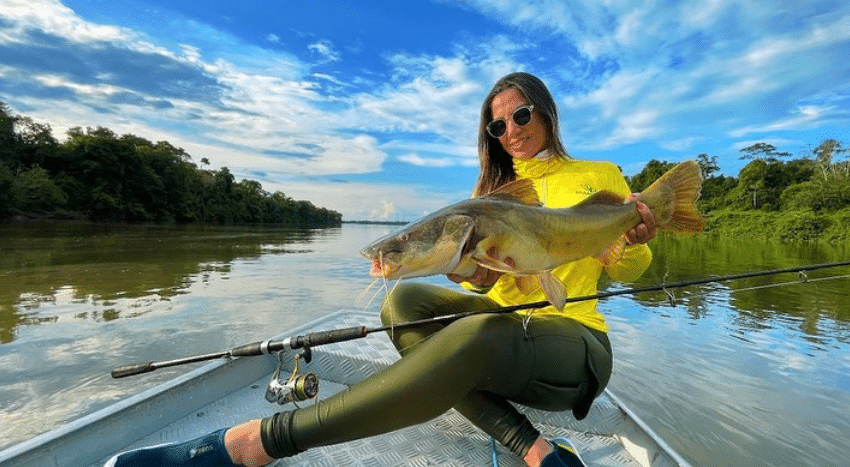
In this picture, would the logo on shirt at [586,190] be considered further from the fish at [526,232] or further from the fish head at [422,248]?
the fish head at [422,248]

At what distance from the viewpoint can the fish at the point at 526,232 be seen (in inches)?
66.9

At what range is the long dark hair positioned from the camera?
258 cm

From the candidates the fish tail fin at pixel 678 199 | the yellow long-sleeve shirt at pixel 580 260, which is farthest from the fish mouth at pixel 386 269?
the fish tail fin at pixel 678 199

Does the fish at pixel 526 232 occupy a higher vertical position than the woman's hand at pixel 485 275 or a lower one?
higher

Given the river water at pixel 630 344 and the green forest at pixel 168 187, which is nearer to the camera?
the river water at pixel 630 344

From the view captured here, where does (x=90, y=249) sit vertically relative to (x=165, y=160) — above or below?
below

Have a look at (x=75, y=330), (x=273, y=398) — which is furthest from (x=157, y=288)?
(x=273, y=398)

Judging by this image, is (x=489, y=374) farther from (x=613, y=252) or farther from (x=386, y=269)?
(x=613, y=252)

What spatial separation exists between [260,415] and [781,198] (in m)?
74.4

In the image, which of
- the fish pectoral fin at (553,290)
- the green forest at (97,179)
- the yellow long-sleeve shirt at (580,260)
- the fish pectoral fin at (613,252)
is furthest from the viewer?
the green forest at (97,179)

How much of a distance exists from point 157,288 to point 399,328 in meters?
10.4

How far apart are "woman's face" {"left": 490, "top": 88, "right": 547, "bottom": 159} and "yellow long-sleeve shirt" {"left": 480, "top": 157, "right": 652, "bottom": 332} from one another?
0.08 m

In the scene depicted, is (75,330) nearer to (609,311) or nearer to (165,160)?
(609,311)

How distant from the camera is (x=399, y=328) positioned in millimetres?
2539
